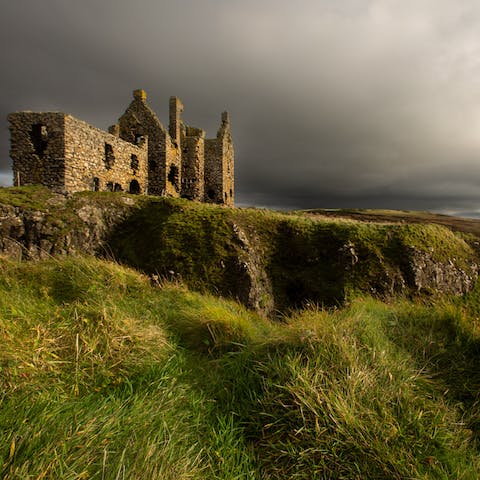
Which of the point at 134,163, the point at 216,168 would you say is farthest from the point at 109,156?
the point at 216,168

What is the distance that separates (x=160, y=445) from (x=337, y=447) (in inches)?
76.6

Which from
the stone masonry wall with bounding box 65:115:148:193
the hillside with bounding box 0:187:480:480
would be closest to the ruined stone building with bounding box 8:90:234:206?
the stone masonry wall with bounding box 65:115:148:193

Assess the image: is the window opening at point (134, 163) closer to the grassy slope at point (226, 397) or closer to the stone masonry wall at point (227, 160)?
the stone masonry wall at point (227, 160)

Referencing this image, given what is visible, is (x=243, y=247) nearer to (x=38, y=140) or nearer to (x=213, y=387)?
(x=213, y=387)

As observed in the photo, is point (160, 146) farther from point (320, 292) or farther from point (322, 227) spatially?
point (320, 292)

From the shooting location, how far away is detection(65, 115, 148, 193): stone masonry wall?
18500mm

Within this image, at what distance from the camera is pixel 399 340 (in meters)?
5.35

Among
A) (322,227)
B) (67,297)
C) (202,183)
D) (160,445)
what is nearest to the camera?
(160,445)

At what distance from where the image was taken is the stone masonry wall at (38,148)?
17.9 metres

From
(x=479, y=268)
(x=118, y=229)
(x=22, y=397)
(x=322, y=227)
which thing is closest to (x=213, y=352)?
(x=22, y=397)

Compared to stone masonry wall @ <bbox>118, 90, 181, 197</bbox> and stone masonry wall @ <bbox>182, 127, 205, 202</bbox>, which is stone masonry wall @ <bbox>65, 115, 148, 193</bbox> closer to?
stone masonry wall @ <bbox>118, 90, 181, 197</bbox>

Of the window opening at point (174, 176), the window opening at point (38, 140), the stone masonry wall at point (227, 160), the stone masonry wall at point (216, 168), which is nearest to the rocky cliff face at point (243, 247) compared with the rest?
the window opening at point (38, 140)

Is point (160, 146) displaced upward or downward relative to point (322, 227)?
upward

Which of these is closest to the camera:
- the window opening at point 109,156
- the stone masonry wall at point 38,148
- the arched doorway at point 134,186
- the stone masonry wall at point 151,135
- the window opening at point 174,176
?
the stone masonry wall at point 38,148
